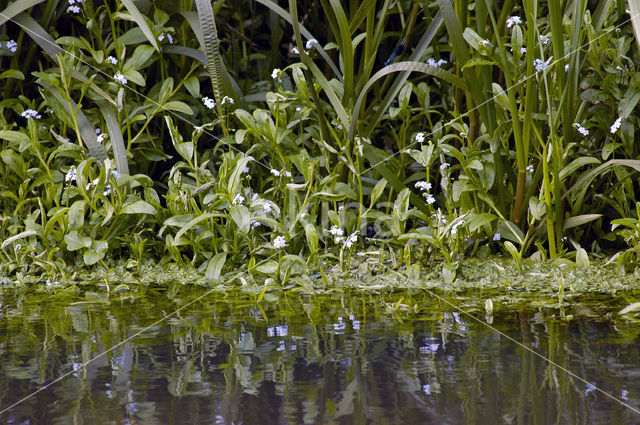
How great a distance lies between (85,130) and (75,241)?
0.36 m

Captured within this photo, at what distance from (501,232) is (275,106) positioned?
734mm

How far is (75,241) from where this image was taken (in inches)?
67.8

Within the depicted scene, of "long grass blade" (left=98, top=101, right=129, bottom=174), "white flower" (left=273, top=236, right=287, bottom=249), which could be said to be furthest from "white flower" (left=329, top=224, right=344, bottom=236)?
"long grass blade" (left=98, top=101, right=129, bottom=174)

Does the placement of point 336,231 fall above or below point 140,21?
below

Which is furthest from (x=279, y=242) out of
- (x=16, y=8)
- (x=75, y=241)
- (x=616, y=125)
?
(x=16, y=8)

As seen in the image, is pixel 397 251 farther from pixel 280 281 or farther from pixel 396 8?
pixel 396 8

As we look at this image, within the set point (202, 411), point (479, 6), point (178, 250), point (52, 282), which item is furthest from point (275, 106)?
point (202, 411)

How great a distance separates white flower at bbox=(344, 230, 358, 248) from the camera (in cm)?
170

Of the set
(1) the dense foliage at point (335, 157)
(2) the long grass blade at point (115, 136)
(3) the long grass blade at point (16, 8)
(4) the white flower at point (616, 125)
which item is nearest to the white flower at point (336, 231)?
(1) the dense foliage at point (335, 157)

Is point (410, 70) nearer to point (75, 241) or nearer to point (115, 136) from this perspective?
point (115, 136)

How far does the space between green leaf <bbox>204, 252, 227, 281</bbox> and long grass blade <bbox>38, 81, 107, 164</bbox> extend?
0.48 m

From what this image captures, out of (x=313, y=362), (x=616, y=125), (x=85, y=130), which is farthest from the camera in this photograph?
(x=85, y=130)

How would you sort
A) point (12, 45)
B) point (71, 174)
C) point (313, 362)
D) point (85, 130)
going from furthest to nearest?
point (12, 45), point (85, 130), point (71, 174), point (313, 362)

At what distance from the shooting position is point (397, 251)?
5.98 feet
